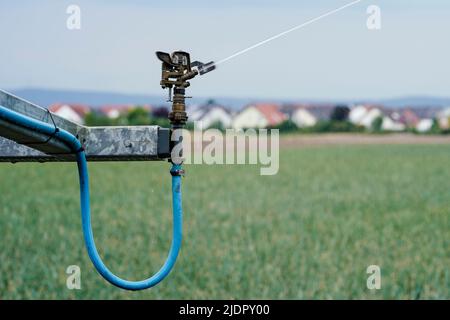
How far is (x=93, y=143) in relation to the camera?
1757 millimetres

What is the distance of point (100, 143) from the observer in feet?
5.75

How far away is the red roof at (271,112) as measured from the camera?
247 ft

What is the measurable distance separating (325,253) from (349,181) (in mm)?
10924

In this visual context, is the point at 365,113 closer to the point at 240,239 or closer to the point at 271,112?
the point at 271,112

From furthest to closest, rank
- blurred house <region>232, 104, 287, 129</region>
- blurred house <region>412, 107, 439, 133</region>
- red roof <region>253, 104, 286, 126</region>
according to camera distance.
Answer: blurred house <region>412, 107, 439, 133</region>
red roof <region>253, 104, 286, 126</region>
blurred house <region>232, 104, 287, 129</region>

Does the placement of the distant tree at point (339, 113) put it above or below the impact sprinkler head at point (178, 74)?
above

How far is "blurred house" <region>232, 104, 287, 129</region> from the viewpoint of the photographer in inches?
2886

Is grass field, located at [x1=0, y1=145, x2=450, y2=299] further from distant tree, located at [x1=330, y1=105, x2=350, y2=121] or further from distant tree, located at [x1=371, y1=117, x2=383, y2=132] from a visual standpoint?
distant tree, located at [x1=330, y1=105, x2=350, y2=121]

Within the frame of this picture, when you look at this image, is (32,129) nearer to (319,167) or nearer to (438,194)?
(438,194)

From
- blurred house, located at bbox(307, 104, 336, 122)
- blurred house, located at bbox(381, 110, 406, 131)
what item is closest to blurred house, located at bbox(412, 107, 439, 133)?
blurred house, located at bbox(381, 110, 406, 131)

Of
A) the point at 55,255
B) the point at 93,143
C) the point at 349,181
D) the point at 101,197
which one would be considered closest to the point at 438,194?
the point at 349,181

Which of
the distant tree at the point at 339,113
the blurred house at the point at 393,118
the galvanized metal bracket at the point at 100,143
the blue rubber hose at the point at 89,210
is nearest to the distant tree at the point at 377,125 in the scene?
the distant tree at the point at 339,113

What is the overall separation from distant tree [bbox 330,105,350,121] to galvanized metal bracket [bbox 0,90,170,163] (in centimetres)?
6452

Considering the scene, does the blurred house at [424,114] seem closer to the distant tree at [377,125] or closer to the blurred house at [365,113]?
the blurred house at [365,113]
